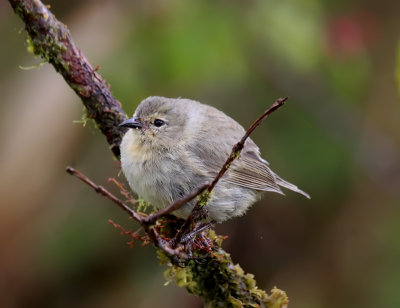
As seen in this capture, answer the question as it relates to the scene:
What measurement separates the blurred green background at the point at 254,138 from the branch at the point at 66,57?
4.55 ft

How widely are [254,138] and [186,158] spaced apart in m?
2.21

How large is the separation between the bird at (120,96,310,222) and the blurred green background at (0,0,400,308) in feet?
3.14

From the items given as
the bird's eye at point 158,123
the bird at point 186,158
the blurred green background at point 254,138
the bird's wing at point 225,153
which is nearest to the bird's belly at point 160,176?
the bird at point 186,158

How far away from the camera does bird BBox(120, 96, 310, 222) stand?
4.41 m

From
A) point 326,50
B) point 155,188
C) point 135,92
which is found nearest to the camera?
point 155,188

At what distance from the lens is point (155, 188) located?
14.3ft

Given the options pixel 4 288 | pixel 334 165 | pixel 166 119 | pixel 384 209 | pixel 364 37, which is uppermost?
pixel 364 37

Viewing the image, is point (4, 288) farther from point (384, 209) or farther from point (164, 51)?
point (384, 209)

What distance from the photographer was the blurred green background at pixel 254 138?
5844 mm

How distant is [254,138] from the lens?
666cm

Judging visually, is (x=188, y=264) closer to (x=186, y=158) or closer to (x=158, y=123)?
(x=186, y=158)

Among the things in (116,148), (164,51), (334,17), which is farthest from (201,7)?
(116,148)

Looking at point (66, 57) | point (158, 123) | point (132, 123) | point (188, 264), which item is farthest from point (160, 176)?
point (66, 57)

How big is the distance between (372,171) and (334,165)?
551mm
